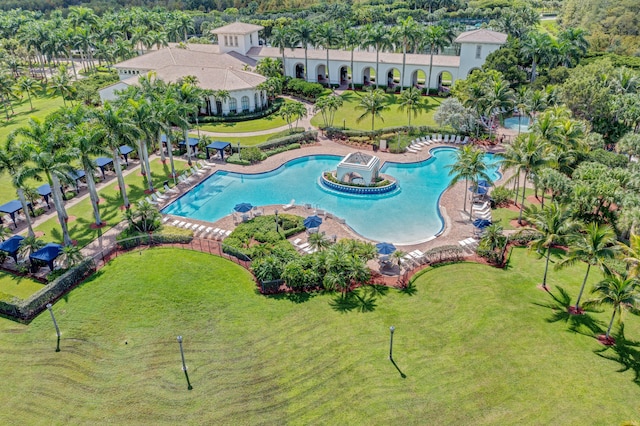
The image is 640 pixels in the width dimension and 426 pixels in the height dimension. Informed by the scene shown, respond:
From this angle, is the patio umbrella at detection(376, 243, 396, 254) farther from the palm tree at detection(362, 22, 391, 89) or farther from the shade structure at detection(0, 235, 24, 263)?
the palm tree at detection(362, 22, 391, 89)

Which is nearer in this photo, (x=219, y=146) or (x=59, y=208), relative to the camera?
(x=59, y=208)

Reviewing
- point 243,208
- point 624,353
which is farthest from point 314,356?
point 243,208

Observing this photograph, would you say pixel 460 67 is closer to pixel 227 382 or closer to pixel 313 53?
pixel 313 53

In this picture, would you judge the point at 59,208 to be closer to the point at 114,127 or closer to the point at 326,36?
the point at 114,127

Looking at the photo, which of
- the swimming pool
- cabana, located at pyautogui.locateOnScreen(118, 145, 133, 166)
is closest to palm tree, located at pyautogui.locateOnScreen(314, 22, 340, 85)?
the swimming pool

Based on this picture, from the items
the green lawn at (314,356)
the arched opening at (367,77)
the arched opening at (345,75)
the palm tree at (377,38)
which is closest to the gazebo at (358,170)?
the green lawn at (314,356)

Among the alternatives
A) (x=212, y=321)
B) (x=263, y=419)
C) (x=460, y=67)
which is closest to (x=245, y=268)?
(x=212, y=321)
